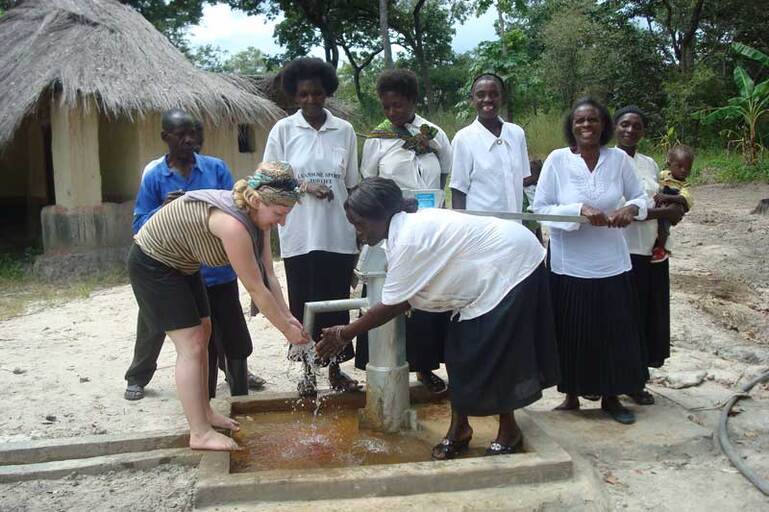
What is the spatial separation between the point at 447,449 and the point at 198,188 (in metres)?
1.79

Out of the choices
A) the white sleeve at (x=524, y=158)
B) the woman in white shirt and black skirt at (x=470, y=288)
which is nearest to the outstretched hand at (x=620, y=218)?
the woman in white shirt and black skirt at (x=470, y=288)

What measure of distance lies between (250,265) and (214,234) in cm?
20

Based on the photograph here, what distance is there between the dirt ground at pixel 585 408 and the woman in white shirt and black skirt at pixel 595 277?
23cm

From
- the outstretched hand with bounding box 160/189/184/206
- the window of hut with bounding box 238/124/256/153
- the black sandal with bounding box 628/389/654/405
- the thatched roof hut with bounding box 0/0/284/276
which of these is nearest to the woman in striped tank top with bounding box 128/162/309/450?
the outstretched hand with bounding box 160/189/184/206

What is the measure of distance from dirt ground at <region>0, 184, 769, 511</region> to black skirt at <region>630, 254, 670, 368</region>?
0.29m

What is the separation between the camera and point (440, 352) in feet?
11.2

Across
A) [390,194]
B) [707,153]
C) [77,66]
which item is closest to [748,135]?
[707,153]

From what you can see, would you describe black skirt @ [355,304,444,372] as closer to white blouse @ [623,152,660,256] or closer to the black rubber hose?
white blouse @ [623,152,660,256]

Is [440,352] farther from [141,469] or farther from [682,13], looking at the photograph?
[682,13]

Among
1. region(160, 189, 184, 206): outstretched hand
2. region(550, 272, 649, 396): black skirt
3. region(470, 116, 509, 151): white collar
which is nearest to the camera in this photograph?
→ region(550, 272, 649, 396): black skirt

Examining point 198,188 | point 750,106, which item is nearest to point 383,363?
point 198,188

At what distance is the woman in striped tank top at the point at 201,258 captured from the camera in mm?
2645

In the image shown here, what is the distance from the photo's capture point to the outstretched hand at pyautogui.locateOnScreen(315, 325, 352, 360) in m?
2.76

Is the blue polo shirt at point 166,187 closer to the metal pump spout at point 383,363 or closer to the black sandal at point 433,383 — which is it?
the metal pump spout at point 383,363
